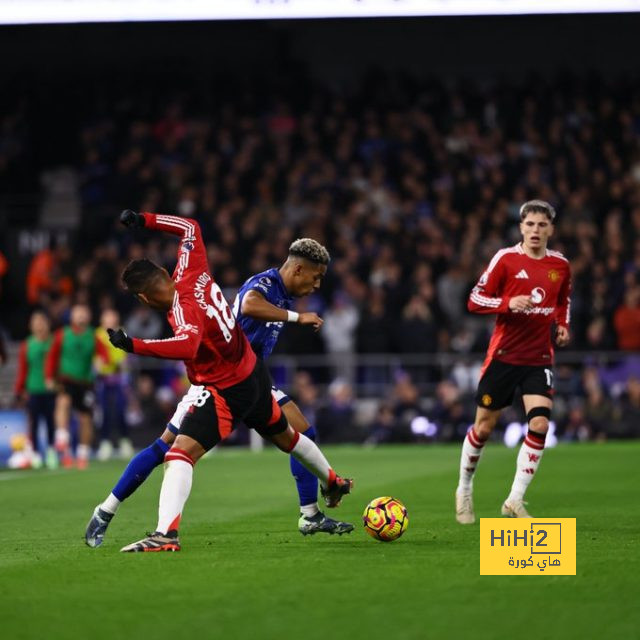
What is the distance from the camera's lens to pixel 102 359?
64.8 ft

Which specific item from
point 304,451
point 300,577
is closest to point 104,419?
point 304,451

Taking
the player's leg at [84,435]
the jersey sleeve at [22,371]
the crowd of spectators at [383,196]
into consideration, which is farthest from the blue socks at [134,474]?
the crowd of spectators at [383,196]

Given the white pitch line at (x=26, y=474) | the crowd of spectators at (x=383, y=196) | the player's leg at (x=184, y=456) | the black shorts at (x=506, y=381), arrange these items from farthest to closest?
1. the crowd of spectators at (x=383, y=196)
2. the white pitch line at (x=26, y=474)
3. the black shorts at (x=506, y=381)
4. the player's leg at (x=184, y=456)

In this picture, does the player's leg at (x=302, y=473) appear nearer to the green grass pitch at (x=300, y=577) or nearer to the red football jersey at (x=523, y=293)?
the green grass pitch at (x=300, y=577)

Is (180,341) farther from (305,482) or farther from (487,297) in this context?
(487,297)

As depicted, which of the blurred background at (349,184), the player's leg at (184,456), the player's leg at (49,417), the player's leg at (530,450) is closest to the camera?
the player's leg at (184,456)

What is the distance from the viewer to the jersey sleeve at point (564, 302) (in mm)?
10367

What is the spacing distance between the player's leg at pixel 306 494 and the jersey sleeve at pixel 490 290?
1558mm

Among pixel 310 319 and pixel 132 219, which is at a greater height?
pixel 132 219

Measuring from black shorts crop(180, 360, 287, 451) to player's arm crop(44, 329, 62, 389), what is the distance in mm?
10426

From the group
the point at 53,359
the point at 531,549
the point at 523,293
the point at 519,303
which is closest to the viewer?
the point at 531,549

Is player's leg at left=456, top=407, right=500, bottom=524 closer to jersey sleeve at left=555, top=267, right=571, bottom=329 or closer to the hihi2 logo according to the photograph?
jersey sleeve at left=555, top=267, right=571, bottom=329

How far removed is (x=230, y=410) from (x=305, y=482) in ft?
4.12

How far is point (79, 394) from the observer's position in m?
19.2
